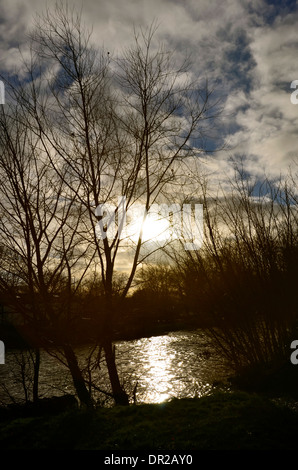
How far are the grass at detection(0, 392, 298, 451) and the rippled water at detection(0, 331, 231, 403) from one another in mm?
4335

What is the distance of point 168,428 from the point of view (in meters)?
3.27

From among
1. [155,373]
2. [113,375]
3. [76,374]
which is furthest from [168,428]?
[155,373]

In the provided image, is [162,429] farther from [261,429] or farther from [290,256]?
[290,256]

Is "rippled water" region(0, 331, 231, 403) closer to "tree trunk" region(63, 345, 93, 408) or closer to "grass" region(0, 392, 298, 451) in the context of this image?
"tree trunk" region(63, 345, 93, 408)

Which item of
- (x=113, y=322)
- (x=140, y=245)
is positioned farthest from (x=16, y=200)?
(x=113, y=322)

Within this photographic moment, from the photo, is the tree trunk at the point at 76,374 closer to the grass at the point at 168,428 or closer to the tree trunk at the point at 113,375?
the tree trunk at the point at 113,375

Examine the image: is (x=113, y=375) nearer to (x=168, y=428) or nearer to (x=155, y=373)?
(x=168, y=428)

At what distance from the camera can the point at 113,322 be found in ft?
15.5

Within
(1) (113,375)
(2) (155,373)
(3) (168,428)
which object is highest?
(1) (113,375)

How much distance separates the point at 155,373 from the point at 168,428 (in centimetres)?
1234

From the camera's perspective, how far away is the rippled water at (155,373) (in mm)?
11365

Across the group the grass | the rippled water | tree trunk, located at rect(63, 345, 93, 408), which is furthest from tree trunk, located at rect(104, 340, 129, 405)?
the rippled water

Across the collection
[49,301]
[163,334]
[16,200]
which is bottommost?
[163,334]
